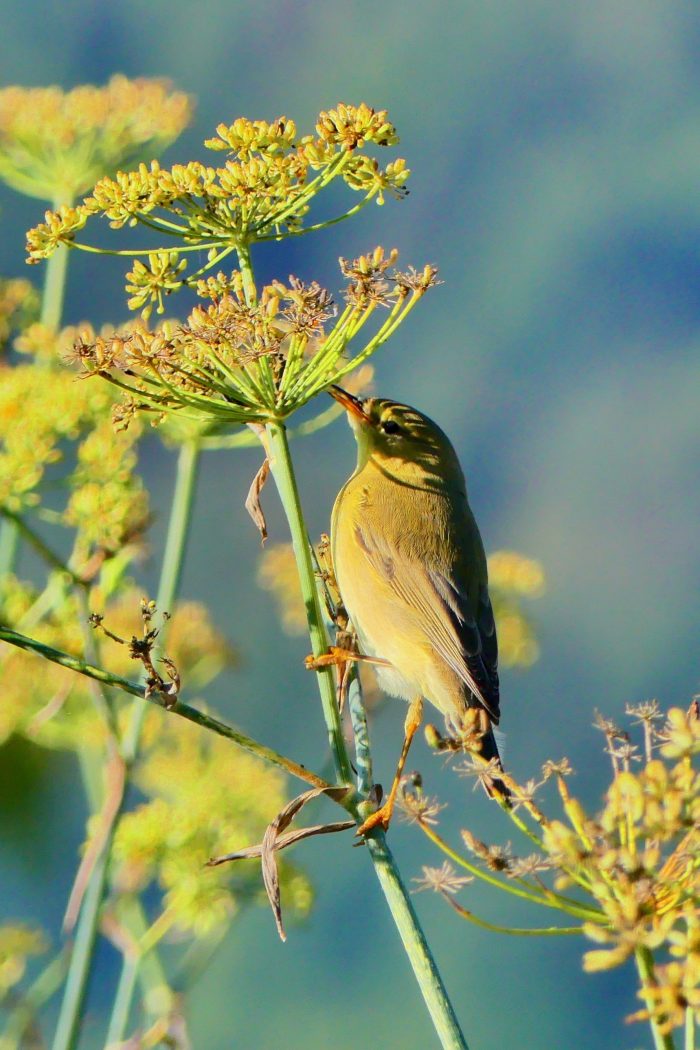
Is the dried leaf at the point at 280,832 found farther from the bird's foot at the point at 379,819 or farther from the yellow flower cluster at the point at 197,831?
the yellow flower cluster at the point at 197,831

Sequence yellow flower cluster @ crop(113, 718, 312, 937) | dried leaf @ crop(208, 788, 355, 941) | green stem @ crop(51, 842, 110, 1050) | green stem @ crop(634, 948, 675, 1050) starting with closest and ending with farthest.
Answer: green stem @ crop(634, 948, 675, 1050), dried leaf @ crop(208, 788, 355, 941), green stem @ crop(51, 842, 110, 1050), yellow flower cluster @ crop(113, 718, 312, 937)

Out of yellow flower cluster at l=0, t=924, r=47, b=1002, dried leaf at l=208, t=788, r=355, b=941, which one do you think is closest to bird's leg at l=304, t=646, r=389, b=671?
dried leaf at l=208, t=788, r=355, b=941

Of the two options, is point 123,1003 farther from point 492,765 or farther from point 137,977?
point 492,765

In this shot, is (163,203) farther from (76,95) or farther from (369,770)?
(76,95)

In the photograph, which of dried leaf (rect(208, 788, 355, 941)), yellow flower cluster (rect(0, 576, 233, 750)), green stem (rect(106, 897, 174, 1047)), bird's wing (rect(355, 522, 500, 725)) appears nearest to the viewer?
dried leaf (rect(208, 788, 355, 941))

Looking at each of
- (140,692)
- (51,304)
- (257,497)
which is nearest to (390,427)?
(51,304)

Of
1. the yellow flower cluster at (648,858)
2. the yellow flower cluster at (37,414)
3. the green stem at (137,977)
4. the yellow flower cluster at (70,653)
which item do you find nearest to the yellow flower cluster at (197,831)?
the green stem at (137,977)

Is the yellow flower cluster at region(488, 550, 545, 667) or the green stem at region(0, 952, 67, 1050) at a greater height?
the yellow flower cluster at region(488, 550, 545, 667)

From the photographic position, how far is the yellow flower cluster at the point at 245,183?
1584 mm

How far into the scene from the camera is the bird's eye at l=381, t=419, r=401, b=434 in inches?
110

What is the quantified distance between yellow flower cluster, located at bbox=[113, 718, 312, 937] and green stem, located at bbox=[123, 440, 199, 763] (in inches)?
16.2

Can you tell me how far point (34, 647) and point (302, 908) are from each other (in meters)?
1.81

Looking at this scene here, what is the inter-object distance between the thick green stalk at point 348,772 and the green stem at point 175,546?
30.1 inches

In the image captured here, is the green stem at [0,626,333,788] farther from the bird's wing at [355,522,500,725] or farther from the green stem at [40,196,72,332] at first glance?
the green stem at [40,196,72,332]
